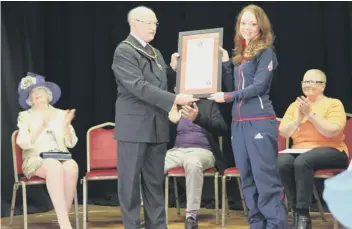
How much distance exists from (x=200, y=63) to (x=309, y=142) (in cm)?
115

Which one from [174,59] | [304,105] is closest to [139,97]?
[174,59]

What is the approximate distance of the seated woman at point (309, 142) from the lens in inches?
156

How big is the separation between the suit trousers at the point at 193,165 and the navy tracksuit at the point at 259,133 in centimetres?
99

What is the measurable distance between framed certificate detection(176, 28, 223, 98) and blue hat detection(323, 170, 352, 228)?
104 inches

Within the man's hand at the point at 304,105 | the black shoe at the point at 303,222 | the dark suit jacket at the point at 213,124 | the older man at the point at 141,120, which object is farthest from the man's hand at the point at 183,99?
the dark suit jacket at the point at 213,124

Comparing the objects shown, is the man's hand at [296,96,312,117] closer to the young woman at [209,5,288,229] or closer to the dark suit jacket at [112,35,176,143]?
the young woman at [209,5,288,229]

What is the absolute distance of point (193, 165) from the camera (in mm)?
4566

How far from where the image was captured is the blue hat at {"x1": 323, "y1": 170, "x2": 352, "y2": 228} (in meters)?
0.78

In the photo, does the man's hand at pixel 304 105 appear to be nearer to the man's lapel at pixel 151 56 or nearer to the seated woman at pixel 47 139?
the man's lapel at pixel 151 56

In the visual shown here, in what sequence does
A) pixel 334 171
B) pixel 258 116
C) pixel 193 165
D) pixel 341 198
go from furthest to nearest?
1. pixel 193 165
2. pixel 334 171
3. pixel 258 116
4. pixel 341 198

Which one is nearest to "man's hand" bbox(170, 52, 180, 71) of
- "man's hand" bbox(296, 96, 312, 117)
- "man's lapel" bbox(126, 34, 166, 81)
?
"man's lapel" bbox(126, 34, 166, 81)

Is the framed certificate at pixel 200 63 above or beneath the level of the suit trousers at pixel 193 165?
above

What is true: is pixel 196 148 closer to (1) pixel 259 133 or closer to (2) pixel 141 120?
(1) pixel 259 133

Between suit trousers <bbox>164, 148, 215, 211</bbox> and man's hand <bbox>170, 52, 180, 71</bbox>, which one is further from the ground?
man's hand <bbox>170, 52, 180, 71</bbox>
